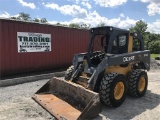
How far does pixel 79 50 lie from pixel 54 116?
328 inches

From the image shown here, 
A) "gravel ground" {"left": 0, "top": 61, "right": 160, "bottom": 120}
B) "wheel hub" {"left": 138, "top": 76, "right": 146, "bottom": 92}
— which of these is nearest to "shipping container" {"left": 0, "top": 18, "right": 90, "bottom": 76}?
"gravel ground" {"left": 0, "top": 61, "right": 160, "bottom": 120}

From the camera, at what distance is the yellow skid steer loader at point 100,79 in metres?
5.33

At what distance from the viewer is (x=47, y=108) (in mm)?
5441

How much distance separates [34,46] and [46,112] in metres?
5.70

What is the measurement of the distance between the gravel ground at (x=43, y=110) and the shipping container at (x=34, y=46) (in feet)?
8.46

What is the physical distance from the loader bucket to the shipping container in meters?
3.79

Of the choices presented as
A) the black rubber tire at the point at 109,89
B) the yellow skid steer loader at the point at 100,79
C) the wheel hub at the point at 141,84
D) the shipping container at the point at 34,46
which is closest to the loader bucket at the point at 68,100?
the yellow skid steer loader at the point at 100,79

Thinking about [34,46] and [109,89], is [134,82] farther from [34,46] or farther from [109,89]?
[34,46]

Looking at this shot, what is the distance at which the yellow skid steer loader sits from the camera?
5328 mm

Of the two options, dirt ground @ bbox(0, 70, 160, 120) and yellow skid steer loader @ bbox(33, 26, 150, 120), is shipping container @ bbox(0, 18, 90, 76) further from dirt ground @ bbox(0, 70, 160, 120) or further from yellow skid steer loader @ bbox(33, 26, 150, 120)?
yellow skid steer loader @ bbox(33, 26, 150, 120)

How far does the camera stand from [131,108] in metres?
5.87

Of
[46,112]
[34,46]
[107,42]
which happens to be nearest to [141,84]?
[107,42]

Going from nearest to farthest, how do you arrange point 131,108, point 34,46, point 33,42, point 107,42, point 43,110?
point 43,110 → point 131,108 → point 107,42 → point 33,42 → point 34,46

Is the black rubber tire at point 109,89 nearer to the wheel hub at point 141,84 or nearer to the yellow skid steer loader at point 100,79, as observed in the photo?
the yellow skid steer loader at point 100,79
